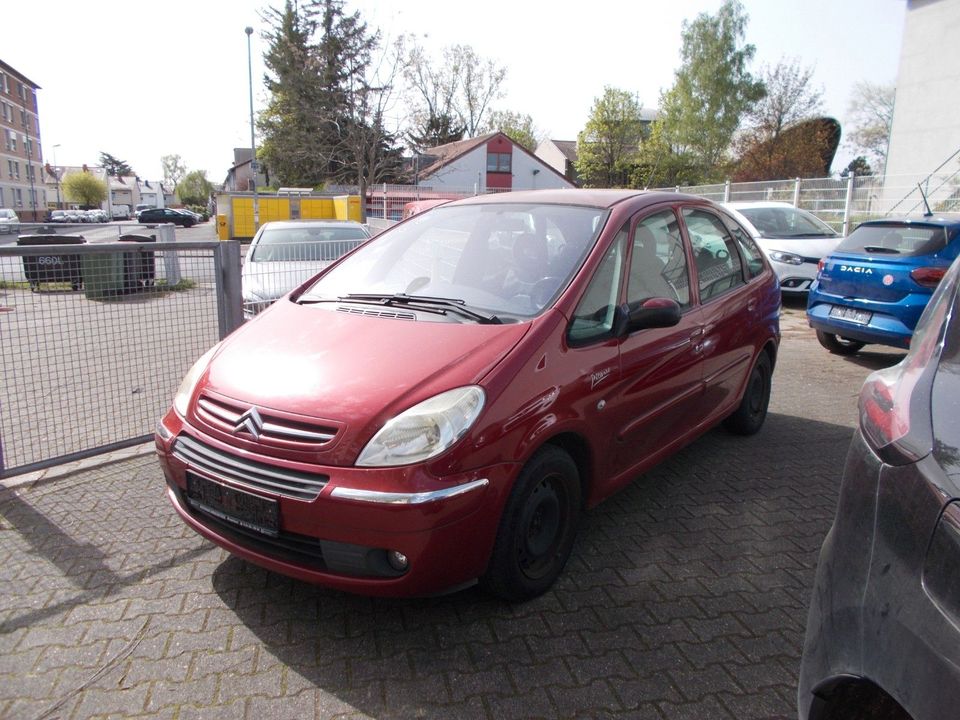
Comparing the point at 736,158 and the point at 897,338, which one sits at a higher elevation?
the point at 736,158

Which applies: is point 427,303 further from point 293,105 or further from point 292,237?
point 293,105

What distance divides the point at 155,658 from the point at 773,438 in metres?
4.38

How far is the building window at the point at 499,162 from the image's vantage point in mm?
54100

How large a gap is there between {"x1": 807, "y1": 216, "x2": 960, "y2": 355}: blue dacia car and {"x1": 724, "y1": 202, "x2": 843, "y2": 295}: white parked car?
314 cm

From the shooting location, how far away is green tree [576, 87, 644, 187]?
46906mm

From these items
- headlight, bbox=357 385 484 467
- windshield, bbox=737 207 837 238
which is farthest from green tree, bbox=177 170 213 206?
headlight, bbox=357 385 484 467

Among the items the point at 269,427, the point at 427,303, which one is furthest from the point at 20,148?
the point at 269,427

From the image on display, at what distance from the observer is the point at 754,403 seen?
5.11 m

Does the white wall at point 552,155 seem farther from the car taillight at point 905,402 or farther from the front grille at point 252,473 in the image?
the car taillight at point 905,402

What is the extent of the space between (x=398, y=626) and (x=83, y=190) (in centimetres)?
9599

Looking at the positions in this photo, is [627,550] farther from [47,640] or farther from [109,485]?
[109,485]

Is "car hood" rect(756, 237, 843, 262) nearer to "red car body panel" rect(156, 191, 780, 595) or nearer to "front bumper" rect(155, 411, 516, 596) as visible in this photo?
"red car body panel" rect(156, 191, 780, 595)

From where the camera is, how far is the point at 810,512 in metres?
3.91

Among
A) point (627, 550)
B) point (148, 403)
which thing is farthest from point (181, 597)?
point (148, 403)
